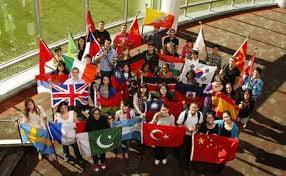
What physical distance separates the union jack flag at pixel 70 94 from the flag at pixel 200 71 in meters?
3.04

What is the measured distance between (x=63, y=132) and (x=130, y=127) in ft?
5.39

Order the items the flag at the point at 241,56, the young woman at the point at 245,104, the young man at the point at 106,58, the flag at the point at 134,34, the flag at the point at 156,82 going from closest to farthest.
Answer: the young woman at the point at 245,104
the flag at the point at 156,82
the young man at the point at 106,58
the flag at the point at 241,56
the flag at the point at 134,34

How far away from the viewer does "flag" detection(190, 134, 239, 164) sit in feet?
32.9

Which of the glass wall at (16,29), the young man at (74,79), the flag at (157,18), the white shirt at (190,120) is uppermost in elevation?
the flag at (157,18)

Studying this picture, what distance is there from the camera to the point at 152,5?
19.6 m

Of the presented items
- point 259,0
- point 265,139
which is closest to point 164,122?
point 265,139

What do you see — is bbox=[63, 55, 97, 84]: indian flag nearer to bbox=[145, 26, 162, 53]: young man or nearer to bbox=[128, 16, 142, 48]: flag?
bbox=[128, 16, 142, 48]: flag

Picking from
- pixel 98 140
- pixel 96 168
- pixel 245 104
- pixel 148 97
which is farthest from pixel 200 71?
pixel 96 168

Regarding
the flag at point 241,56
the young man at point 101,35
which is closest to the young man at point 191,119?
the flag at point 241,56

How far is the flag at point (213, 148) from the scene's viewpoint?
10.0 meters

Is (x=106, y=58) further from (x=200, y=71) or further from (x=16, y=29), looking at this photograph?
(x=16, y=29)

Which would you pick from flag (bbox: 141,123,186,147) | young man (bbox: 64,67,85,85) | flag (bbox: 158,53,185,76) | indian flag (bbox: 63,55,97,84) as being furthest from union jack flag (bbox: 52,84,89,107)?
flag (bbox: 158,53,185,76)

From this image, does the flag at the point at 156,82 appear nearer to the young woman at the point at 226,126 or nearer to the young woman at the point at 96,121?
the young woman at the point at 226,126

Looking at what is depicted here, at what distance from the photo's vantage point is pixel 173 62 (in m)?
13.1
